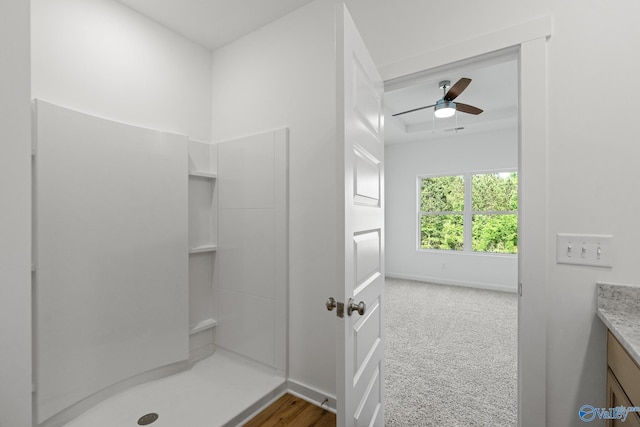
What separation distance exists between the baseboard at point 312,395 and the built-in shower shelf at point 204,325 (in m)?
0.81

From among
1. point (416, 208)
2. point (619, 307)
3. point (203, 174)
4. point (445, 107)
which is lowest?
point (619, 307)

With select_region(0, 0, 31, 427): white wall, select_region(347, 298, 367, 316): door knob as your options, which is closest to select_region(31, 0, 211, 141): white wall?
select_region(0, 0, 31, 427): white wall

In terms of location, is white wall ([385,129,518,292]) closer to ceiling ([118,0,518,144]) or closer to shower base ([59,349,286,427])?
ceiling ([118,0,518,144])

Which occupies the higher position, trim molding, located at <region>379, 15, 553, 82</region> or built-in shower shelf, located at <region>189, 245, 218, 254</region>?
trim molding, located at <region>379, 15, 553, 82</region>

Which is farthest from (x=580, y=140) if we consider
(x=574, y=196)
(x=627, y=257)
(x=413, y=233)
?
(x=413, y=233)

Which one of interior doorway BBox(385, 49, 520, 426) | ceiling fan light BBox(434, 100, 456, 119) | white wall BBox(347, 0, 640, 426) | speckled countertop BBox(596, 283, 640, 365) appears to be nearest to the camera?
speckled countertop BBox(596, 283, 640, 365)

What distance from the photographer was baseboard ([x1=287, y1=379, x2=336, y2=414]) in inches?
71.8

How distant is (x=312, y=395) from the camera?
1.90 m

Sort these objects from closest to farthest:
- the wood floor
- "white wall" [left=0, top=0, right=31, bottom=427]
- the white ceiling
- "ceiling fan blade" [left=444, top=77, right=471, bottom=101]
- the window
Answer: "white wall" [left=0, top=0, right=31, bottom=427]
the wood floor
the white ceiling
"ceiling fan blade" [left=444, top=77, right=471, bottom=101]
the window

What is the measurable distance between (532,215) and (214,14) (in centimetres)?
232

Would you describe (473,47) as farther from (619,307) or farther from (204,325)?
(204,325)

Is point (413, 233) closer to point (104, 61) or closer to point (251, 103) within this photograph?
point (251, 103)

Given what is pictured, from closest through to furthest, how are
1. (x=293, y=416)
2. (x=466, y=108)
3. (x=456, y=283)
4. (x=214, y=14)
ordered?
1. (x=293, y=416)
2. (x=214, y=14)
3. (x=466, y=108)
4. (x=456, y=283)

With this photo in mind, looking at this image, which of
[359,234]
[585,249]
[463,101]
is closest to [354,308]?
[359,234]
